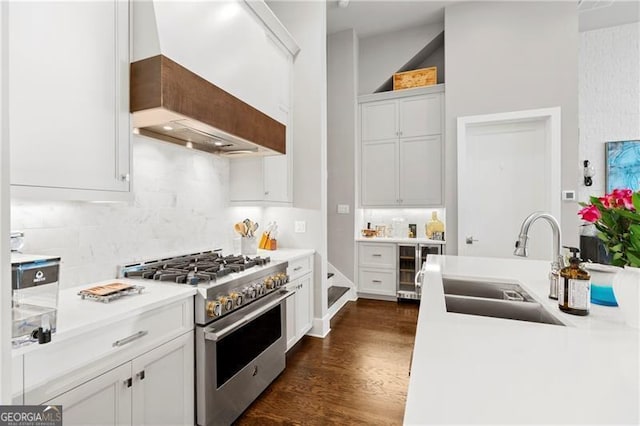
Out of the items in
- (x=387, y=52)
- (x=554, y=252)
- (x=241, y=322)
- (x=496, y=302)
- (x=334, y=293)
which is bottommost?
(x=334, y=293)

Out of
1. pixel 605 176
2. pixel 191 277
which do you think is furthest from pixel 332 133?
pixel 605 176

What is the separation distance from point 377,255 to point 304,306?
173 cm

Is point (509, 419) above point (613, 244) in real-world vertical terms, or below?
below

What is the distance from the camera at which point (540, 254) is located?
3.52m

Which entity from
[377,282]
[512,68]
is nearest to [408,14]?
[512,68]

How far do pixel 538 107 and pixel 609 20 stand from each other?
6.33ft

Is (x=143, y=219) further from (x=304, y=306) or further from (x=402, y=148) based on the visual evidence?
(x=402, y=148)

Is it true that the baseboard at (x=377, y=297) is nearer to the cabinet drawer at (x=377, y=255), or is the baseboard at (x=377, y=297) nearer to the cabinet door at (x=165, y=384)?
the cabinet drawer at (x=377, y=255)

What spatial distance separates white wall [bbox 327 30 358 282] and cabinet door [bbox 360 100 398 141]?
0.59 ft

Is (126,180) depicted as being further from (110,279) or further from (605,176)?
(605,176)

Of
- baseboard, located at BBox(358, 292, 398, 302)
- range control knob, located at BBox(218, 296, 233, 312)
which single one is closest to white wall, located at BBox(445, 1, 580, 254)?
baseboard, located at BBox(358, 292, 398, 302)

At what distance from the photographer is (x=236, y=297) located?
174cm

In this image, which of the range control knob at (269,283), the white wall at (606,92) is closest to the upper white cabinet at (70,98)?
the range control knob at (269,283)

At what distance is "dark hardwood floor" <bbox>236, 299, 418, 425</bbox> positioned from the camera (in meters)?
1.84
